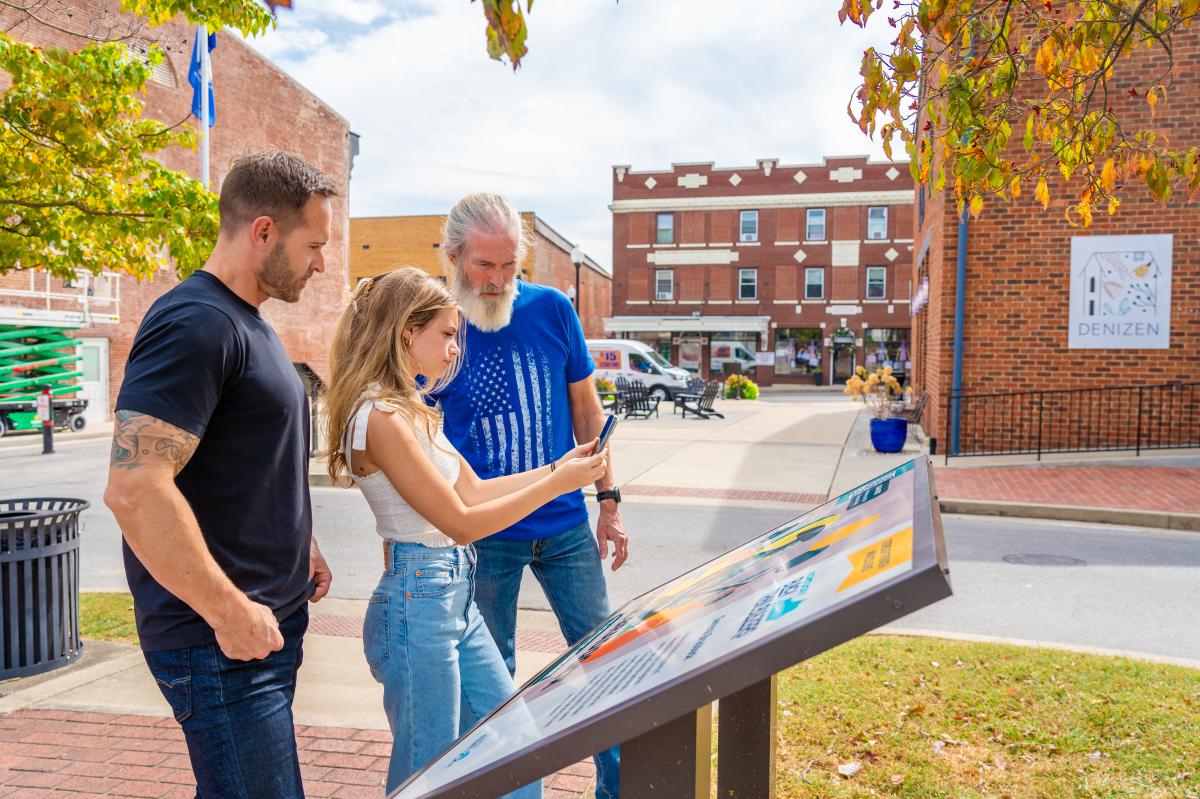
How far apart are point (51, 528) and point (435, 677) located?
366 cm

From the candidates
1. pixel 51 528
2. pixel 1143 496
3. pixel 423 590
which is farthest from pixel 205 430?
pixel 1143 496

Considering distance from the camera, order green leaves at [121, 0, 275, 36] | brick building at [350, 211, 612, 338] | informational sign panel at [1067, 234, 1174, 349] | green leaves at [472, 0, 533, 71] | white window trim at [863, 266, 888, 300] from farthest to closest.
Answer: brick building at [350, 211, 612, 338] → white window trim at [863, 266, 888, 300] → informational sign panel at [1067, 234, 1174, 349] → green leaves at [121, 0, 275, 36] → green leaves at [472, 0, 533, 71]

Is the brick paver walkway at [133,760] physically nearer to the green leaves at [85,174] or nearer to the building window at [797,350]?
the green leaves at [85,174]

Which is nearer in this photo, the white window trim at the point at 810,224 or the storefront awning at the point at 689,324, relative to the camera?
the white window trim at the point at 810,224

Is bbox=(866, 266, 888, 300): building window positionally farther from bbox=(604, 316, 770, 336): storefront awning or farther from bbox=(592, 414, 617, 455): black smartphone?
bbox=(592, 414, 617, 455): black smartphone

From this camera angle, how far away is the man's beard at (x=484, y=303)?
3.14 meters

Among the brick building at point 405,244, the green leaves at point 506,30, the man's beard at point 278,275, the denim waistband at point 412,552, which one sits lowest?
the denim waistband at point 412,552

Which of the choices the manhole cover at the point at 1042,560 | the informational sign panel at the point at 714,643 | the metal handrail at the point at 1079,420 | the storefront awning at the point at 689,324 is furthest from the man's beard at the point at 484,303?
the storefront awning at the point at 689,324

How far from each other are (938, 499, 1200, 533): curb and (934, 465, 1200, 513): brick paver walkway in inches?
6.7

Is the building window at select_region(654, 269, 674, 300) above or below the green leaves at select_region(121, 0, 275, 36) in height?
above

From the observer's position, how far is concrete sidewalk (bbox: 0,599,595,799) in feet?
12.0

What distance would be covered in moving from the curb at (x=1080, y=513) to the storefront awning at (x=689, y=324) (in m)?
36.1

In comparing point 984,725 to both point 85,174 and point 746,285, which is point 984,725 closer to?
point 85,174

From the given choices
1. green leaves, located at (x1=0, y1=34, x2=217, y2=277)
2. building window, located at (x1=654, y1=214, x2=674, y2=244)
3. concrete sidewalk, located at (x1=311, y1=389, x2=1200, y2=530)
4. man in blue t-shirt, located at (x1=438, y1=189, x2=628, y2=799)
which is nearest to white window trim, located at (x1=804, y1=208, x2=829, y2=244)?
building window, located at (x1=654, y1=214, x2=674, y2=244)
